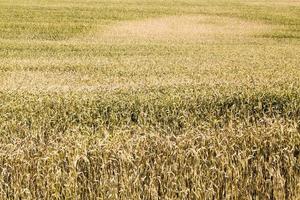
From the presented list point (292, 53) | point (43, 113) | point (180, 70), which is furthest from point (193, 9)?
point (43, 113)

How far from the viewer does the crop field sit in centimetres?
679

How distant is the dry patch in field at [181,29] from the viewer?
28203 mm

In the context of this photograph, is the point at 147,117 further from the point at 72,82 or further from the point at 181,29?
the point at 181,29

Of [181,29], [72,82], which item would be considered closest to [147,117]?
[72,82]

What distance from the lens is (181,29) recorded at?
31016mm

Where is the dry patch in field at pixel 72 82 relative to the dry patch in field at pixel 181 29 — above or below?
above

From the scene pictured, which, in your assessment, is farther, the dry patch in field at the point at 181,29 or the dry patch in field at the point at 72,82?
the dry patch in field at the point at 181,29

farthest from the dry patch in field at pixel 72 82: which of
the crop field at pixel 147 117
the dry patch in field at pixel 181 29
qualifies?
the dry patch in field at pixel 181 29

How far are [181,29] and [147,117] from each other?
20669 millimetres

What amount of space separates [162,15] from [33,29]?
32.4 feet

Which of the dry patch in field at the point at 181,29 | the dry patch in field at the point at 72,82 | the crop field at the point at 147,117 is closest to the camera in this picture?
the crop field at the point at 147,117

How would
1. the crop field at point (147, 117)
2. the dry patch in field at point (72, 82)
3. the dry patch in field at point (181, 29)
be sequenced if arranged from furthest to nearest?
the dry patch in field at point (181, 29)
the dry patch in field at point (72, 82)
the crop field at point (147, 117)

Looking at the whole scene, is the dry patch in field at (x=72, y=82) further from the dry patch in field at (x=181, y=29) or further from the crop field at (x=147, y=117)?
the dry patch in field at (x=181, y=29)

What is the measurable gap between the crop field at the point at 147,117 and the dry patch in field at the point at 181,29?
39cm
